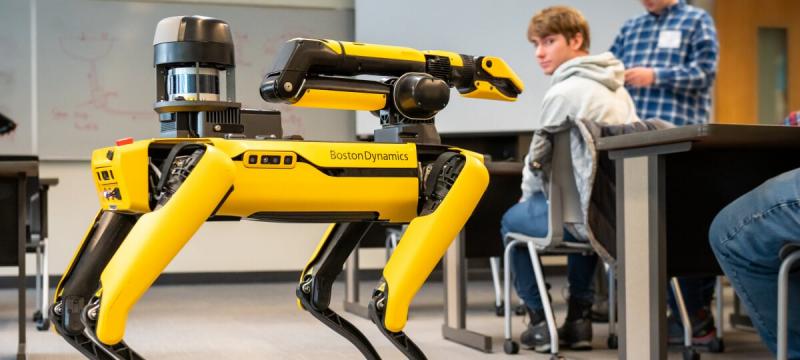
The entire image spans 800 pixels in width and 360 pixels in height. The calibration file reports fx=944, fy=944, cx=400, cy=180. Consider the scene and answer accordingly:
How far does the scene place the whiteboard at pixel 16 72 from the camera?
5.42 metres

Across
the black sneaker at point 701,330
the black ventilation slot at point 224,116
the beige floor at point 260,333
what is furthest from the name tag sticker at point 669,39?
the black ventilation slot at point 224,116

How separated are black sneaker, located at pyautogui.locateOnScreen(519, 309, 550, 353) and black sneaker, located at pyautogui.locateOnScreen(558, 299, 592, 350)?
77 mm

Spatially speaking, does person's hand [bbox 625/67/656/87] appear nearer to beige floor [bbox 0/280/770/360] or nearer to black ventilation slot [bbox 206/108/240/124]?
beige floor [bbox 0/280/770/360]

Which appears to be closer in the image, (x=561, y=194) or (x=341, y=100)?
(x=341, y=100)

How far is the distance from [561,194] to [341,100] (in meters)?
1.42

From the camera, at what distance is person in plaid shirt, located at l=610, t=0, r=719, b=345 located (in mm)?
3754

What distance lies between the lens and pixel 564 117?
284 centimetres

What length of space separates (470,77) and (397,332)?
42 cm

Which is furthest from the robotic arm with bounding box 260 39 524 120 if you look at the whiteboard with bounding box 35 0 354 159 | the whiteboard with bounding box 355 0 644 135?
the whiteboard with bounding box 355 0 644 135

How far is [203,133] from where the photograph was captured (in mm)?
1284

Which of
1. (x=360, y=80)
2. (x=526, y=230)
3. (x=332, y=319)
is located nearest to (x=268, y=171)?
(x=360, y=80)

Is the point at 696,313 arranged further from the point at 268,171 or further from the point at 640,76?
the point at 268,171

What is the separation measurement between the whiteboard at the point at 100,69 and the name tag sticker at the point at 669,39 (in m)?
2.44

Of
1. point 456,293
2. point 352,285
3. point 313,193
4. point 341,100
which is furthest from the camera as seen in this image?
point 352,285
